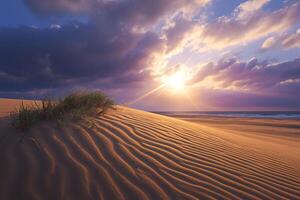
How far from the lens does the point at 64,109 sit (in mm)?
5035

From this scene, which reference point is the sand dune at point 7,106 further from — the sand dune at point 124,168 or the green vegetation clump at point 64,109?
the sand dune at point 124,168

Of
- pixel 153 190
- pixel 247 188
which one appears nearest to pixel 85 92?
pixel 153 190

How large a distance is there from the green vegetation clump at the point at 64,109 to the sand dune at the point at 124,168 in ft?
0.77

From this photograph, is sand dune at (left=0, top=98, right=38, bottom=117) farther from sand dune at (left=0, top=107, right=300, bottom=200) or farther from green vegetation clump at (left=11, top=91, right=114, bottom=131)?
sand dune at (left=0, top=107, right=300, bottom=200)

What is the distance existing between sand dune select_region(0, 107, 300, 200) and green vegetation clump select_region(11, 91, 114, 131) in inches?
9.2

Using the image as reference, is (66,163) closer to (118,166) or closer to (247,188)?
(118,166)

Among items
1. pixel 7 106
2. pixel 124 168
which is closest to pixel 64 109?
pixel 124 168

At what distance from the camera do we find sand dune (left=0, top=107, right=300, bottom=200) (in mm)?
3004

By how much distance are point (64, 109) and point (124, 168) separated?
2310 millimetres

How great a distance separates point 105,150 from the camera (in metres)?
3.88

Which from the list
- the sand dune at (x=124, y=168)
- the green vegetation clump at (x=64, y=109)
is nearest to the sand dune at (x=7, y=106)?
the green vegetation clump at (x=64, y=109)

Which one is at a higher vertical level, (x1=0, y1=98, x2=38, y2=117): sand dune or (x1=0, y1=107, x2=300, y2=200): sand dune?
(x1=0, y1=98, x2=38, y2=117): sand dune

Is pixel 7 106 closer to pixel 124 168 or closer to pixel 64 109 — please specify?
pixel 64 109

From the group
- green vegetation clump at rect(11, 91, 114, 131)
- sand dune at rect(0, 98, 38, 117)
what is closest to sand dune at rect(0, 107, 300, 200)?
green vegetation clump at rect(11, 91, 114, 131)
